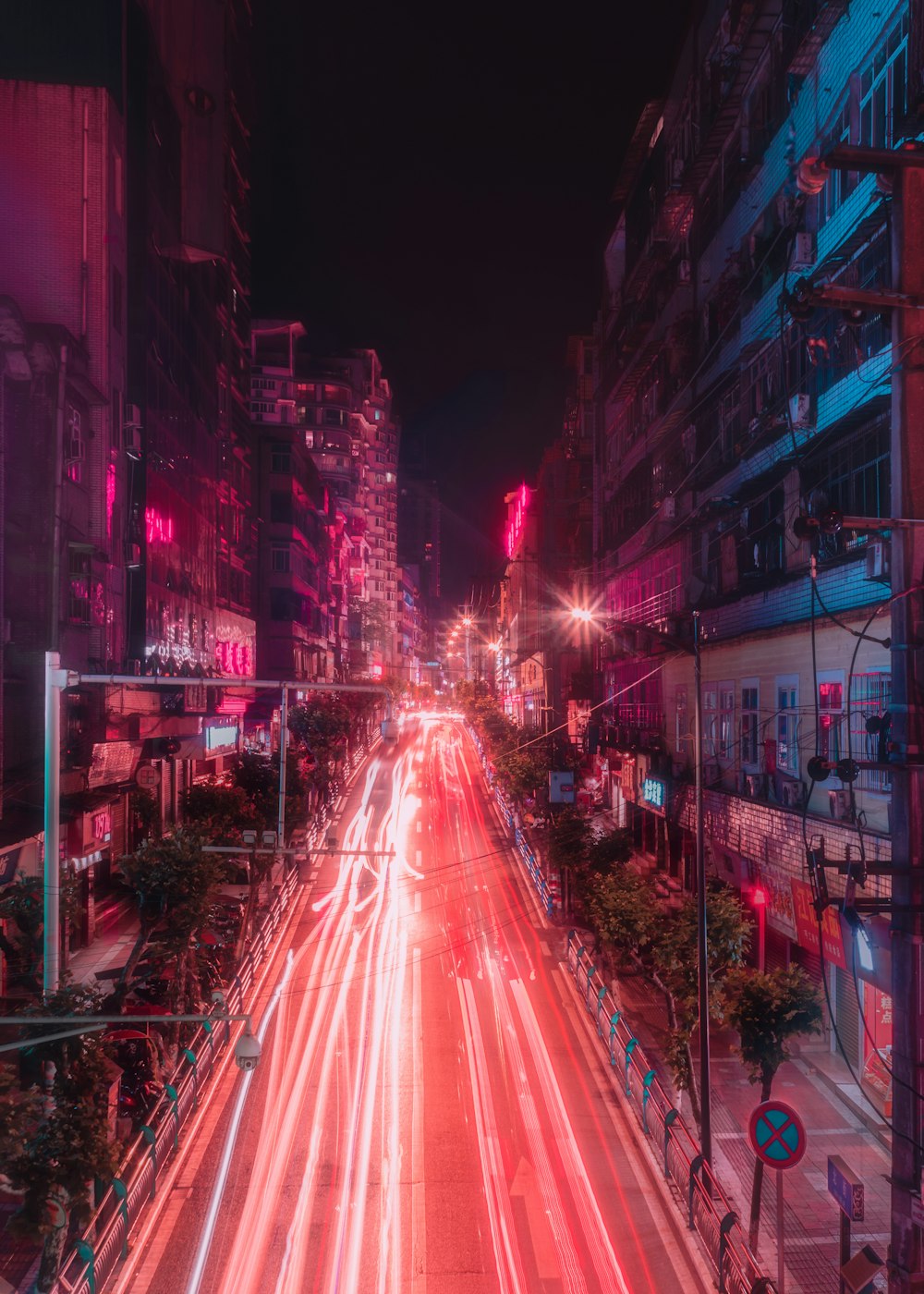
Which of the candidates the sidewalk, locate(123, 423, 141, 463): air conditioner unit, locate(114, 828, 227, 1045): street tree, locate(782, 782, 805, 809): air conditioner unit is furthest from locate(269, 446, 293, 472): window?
the sidewalk

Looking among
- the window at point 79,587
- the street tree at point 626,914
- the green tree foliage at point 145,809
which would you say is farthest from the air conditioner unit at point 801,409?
the green tree foliage at point 145,809

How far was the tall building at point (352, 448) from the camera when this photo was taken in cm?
9694

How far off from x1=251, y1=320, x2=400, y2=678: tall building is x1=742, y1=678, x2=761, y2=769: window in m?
67.1

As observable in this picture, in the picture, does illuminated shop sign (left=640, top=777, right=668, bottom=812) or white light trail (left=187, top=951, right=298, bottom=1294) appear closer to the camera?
white light trail (left=187, top=951, right=298, bottom=1294)

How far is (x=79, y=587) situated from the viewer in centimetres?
2698

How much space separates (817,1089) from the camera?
1756 cm

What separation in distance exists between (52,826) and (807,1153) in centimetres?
1388

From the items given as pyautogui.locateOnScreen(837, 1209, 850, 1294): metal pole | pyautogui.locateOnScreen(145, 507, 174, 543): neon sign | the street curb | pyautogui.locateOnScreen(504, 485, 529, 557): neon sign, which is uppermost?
pyautogui.locateOnScreen(504, 485, 529, 557): neon sign

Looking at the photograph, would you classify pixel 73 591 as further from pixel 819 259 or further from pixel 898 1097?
pixel 898 1097

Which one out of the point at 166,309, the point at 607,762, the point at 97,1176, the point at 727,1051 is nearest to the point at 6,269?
the point at 166,309

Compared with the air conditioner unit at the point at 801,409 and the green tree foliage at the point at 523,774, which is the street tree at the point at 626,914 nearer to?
the air conditioner unit at the point at 801,409

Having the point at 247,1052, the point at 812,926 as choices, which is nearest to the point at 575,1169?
the point at 247,1052

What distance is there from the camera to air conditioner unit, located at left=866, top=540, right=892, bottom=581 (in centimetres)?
1403

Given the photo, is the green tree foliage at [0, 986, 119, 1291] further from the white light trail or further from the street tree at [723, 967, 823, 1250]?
the street tree at [723, 967, 823, 1250]
